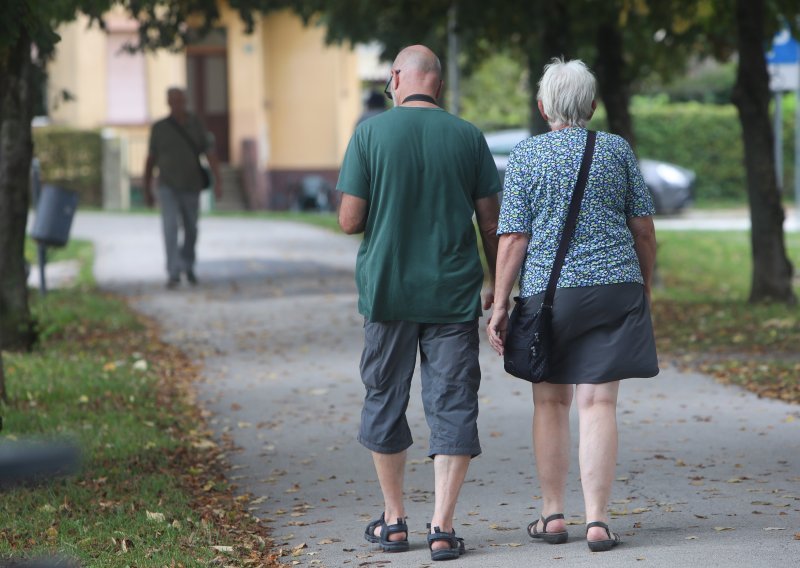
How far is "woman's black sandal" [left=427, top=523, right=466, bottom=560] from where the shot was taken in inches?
226

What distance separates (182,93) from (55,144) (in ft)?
65.0

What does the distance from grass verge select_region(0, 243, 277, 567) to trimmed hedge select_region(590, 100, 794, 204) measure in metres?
26.1

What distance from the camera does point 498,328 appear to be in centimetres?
589

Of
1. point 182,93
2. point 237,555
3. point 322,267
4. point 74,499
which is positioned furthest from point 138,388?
point 322,267

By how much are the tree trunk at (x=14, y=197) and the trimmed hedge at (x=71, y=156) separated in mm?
24291

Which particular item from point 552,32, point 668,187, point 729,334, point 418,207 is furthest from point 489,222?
point 668,187

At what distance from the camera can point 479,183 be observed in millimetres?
5973

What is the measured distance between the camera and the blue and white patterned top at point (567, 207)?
575 centimetres

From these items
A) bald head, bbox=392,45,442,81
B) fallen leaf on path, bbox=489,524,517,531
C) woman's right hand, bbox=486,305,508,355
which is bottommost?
fallen leaf on path, bbox=489,524,517,531

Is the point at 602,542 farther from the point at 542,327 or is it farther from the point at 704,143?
the point at 704,143

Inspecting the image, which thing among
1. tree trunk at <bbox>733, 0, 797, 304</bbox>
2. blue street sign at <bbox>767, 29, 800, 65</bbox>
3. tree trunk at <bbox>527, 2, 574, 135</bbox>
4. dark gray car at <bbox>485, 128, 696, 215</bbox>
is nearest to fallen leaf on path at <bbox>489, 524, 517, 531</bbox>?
tree trunk at <bbox>733, 0, 797, 304</bbox>

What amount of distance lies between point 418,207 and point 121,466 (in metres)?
2.60

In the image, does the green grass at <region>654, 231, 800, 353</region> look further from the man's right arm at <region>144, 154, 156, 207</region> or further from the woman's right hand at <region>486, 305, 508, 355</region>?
the woman's right hand at <region>486, 305, 508, 355</region>

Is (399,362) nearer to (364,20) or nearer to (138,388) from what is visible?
(138,388)
